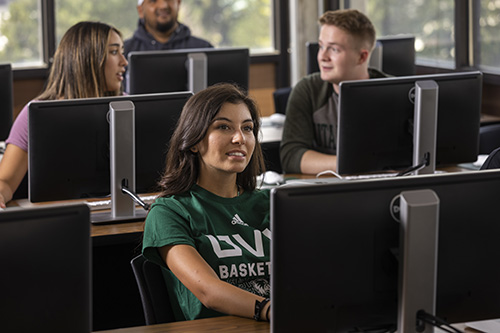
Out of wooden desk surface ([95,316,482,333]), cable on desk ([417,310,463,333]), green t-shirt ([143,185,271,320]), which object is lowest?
wooden desk surface ([95,316,482,333])

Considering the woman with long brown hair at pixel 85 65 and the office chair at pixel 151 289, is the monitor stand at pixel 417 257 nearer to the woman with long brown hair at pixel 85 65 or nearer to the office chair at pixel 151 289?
the office chair at pixel 151 289

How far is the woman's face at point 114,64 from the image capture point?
2887 millimetres

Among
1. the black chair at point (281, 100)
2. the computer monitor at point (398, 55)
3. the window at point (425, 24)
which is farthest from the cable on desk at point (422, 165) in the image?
the window at point (425, 24)

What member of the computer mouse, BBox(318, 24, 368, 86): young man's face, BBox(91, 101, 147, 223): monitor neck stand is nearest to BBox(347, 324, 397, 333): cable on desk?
BBox(91, 101, 147, 223): monitor neck stand

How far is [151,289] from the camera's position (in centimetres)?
183

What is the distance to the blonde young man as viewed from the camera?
10.4ft

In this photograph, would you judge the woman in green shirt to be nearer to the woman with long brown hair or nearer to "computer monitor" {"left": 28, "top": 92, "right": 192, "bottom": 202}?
"computer monitor" {"left": 28, "top": 92, "right": 192, "bottom": 202}

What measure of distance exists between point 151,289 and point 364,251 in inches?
26.2

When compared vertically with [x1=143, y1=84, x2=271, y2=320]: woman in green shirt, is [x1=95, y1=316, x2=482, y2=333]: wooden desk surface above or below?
below

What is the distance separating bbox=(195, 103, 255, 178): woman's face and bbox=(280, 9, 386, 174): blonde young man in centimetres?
122

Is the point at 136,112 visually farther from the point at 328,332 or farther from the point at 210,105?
the point at 328,332

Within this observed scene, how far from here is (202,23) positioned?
20.2ft

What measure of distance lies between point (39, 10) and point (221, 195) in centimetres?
423

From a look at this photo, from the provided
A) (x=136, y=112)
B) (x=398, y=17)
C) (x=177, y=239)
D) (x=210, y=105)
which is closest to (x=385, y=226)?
(x=177, y=239)
